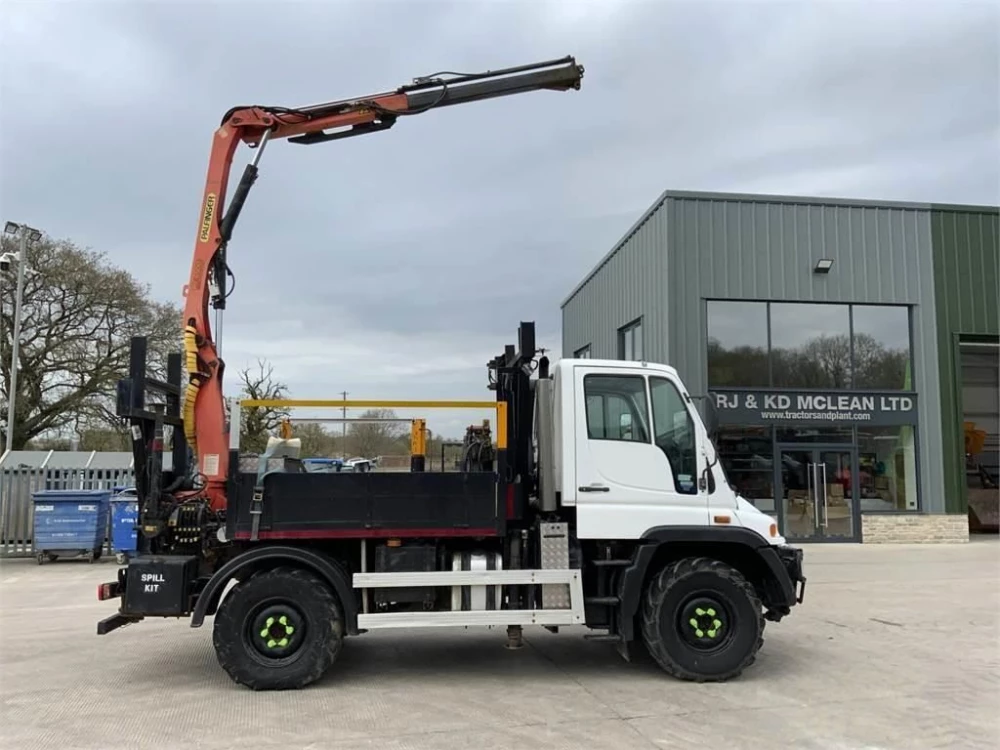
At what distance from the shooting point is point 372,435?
6.73m

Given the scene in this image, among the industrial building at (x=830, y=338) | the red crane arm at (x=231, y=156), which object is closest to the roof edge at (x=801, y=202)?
the industrial building at (x=830, y=338)

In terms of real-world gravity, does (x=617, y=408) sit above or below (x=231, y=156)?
below

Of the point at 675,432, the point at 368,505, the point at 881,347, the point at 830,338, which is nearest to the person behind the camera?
the point at 368,505

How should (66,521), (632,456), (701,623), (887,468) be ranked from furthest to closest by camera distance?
1. (887,468)
2. (66,521)
3. (632,456)
4. (701,623)

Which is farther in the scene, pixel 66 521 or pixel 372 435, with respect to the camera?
pixel 66 521

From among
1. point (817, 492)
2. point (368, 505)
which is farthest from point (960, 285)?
point (368, 505)

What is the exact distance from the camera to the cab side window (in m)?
6.75

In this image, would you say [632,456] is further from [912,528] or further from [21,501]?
[21,501]

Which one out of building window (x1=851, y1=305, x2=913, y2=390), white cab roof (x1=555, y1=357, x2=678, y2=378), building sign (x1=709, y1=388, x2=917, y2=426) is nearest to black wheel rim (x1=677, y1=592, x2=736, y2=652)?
white cab roof (x1=555, y1=357, x2=678, y2=378)

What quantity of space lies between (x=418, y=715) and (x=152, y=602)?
2.40 m

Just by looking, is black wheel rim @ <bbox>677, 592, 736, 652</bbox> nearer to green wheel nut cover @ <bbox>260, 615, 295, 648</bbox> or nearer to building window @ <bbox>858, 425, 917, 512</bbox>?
green wheel nut cover @ <bbox>260, 615, 295, 648</bbox>

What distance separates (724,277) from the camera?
16891mm

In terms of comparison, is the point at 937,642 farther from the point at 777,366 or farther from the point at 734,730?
the point at 777,366

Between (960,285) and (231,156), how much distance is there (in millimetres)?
16877
